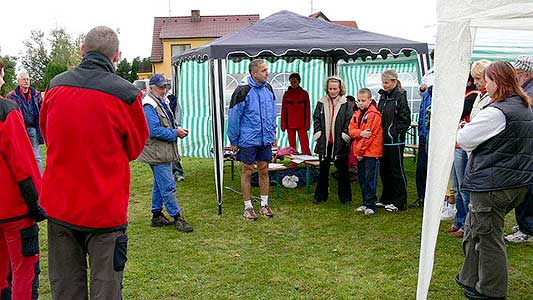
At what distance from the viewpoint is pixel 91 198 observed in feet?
8.29

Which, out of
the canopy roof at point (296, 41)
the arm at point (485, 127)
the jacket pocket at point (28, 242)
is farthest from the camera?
the canopy roof at point (296, 41)

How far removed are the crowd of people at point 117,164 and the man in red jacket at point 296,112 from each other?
3.01 m

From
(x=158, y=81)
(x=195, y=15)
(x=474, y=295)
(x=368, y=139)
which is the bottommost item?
(x=474, y=295)

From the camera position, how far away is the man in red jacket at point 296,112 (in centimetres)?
910

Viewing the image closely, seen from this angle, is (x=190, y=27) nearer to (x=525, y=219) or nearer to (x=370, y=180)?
(x=370, y=180)

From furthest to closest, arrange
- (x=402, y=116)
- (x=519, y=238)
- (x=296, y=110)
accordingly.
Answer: (x=296, y=110) → (x=402, y=116) → (x=519, y=238)

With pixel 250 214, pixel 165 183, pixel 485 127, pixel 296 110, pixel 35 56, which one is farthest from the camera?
pixel 35 56

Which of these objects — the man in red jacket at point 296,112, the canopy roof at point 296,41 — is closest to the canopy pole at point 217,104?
the canopy roof at point 296,41

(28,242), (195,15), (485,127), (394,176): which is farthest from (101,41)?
(195,15)

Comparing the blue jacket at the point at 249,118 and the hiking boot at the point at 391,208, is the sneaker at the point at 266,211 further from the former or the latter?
the hiking boot at the point at 391,208

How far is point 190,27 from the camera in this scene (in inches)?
1665

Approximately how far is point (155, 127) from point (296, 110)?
4.35 metres

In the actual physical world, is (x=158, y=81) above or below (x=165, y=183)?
above

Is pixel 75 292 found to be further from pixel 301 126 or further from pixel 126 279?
A: pixel 301 126
